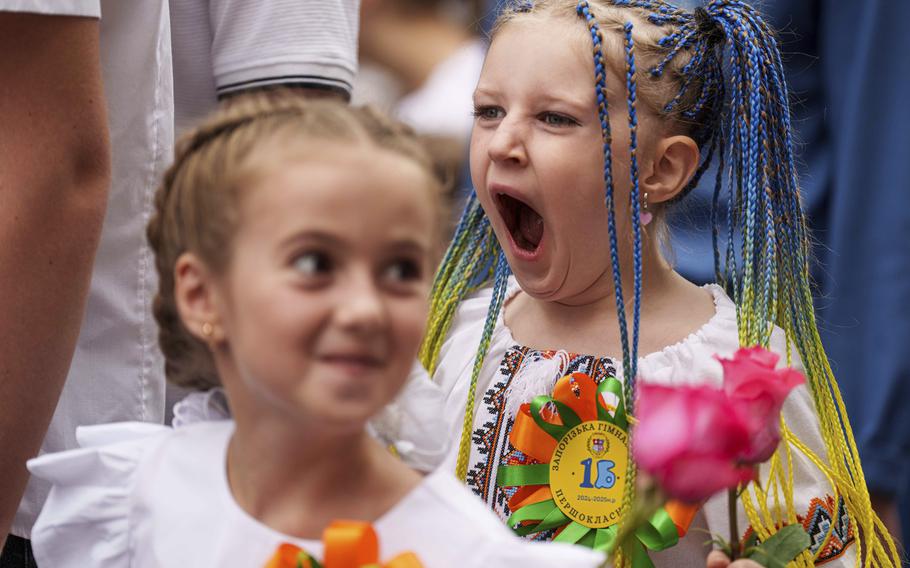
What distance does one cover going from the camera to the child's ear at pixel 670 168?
205 centimetres

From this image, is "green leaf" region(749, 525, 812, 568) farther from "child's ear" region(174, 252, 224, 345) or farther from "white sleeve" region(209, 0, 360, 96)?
"white sleeve" region(209, 0, 360, 96)

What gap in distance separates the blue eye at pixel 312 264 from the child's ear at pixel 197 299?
14 cm

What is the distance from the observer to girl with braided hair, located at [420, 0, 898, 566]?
1.85 metres

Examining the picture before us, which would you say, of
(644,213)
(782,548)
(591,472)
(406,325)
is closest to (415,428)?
(406,325)

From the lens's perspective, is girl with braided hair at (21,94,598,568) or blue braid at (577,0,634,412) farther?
blue braid at (577,0,634,412)

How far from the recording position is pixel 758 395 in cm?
119

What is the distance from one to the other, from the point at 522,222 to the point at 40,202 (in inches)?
34.2

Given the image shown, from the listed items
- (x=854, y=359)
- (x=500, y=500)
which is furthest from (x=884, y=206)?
(x=500, y=500)

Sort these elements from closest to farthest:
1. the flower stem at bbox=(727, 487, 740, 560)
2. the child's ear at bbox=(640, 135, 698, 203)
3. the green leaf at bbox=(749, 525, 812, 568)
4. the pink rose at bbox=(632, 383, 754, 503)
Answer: the pink rose at bbox=(632, 383, 754, 503), the flower stem at bbox=(727, 487, 740, 560), the green leaf at bbox=(749, 525, 812, 568), the child's ear at bbox=(640, 135, 698, 203)

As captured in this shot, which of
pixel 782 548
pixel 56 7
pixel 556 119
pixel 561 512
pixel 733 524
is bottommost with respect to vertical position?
pixel 561 512

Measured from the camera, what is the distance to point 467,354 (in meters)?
2.15

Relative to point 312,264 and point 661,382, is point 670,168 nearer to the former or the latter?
point 661,382

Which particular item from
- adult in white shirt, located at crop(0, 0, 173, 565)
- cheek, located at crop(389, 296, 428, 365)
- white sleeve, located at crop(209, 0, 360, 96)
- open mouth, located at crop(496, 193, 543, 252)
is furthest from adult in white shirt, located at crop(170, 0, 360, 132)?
cheek, located at crop(389, 296, 428, 365)

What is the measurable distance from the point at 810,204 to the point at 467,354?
4.37 ft
